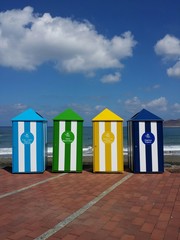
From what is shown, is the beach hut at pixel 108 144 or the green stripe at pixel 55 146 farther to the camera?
the green stripe at pixel 55 146

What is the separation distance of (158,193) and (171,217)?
154 cm

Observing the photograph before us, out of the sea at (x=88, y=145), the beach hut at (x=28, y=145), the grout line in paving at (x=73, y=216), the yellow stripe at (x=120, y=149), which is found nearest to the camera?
the grout line in paving at (x=73, y=216)

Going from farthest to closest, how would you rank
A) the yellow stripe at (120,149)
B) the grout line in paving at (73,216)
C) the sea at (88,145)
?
the sea at (88,145) < the yellow stripe at (120,149) < the grout line in paving at (73,216)

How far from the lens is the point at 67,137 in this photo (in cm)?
856

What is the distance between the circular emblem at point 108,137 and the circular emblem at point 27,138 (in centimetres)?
222

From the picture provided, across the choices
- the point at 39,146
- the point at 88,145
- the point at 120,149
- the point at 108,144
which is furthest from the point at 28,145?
the point at 88,145

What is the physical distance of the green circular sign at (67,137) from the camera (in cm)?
855

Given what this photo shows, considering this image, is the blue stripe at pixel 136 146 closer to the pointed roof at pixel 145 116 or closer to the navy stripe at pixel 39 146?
the pointed roof at pixel 145 116

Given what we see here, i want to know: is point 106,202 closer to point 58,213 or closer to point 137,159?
point 58,213

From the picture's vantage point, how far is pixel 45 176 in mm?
8047

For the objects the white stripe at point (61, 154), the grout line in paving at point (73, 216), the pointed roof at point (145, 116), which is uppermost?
the pointed roof at point (145, 116)

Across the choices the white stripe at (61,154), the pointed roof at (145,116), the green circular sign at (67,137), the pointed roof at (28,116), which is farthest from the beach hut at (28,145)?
the pointed roof at (145,116)

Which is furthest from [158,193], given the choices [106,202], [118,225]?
[118,225]

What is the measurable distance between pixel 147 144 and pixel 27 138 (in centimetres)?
368
